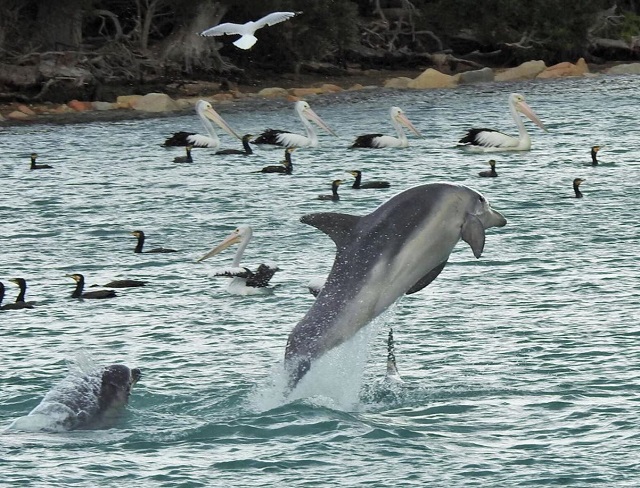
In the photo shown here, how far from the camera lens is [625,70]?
62812 millimetres

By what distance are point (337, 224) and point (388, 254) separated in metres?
0.45

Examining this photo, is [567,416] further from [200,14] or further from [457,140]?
[200,14]

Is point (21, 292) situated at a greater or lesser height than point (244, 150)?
greater

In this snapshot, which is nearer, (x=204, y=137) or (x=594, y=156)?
(x=594, y=156)

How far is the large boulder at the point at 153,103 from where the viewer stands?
51156 mm

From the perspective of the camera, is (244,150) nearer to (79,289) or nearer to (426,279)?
(79,289)

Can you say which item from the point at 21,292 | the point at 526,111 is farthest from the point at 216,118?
the point at 21,292

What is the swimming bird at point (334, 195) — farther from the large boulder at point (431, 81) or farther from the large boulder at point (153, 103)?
the large boulder at point (431, 81)

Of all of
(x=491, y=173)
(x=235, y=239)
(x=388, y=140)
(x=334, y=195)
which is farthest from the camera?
(x=388, y=140)

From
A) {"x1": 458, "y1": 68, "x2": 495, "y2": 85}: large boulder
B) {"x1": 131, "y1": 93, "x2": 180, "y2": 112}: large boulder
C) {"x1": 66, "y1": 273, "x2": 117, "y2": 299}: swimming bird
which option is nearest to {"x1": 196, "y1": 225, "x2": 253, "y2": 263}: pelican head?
{"x1": 66, "y1": 273, "x2": 117, "y2": 299}: swimming bird

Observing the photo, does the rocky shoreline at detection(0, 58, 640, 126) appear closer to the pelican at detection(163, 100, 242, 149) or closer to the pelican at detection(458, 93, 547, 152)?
the pelican at detection(163, 100, 242, 149)

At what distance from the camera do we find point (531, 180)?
99.1 ft

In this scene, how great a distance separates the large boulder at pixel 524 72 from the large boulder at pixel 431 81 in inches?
136

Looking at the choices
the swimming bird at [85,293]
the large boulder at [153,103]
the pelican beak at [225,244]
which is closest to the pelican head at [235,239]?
the pelican beak at [225,244]
